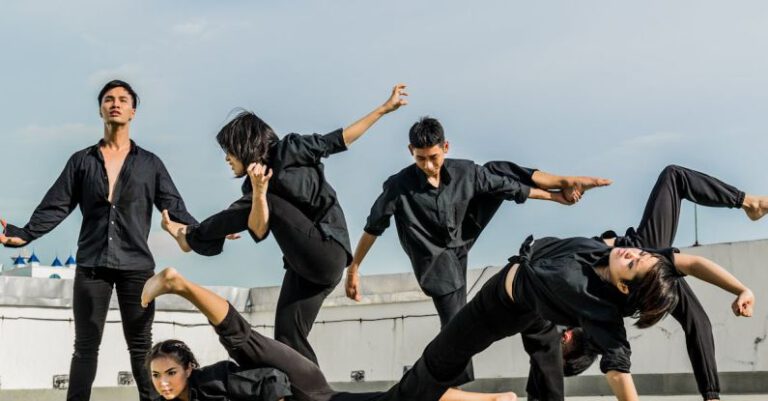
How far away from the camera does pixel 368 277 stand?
9500mm

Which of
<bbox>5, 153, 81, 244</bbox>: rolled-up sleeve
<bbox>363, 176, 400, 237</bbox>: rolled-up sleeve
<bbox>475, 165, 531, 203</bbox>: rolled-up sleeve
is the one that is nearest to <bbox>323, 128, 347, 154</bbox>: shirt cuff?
<bbox>363, 176, 400, 237</bbox>: rolled-up sleeve

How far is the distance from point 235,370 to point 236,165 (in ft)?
3.22

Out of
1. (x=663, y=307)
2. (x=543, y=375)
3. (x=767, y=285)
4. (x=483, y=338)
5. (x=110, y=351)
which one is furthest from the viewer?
(x=110, y=351)

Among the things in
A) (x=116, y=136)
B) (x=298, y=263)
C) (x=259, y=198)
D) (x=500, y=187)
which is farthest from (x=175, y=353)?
(x=500, y=187)

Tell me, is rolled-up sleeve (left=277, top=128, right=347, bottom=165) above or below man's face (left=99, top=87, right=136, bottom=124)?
below

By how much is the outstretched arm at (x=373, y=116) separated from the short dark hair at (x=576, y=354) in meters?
1.38

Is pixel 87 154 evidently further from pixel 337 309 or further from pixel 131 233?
pixel 337 309

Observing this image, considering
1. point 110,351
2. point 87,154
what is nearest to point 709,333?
point 87,154

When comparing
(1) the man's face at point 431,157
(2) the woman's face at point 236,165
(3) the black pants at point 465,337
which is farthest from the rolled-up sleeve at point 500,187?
(2) the woman's face at point 236,165

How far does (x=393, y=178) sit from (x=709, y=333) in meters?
1.77

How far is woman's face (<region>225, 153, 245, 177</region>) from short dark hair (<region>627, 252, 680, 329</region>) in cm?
204

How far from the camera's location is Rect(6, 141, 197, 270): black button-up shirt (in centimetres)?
570

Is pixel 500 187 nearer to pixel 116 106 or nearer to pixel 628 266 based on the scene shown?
pixel 628 266

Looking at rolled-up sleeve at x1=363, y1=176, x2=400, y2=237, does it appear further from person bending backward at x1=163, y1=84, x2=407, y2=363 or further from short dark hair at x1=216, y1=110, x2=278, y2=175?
short dark hair at x1=216, y1=110, x2=278, y2=175
